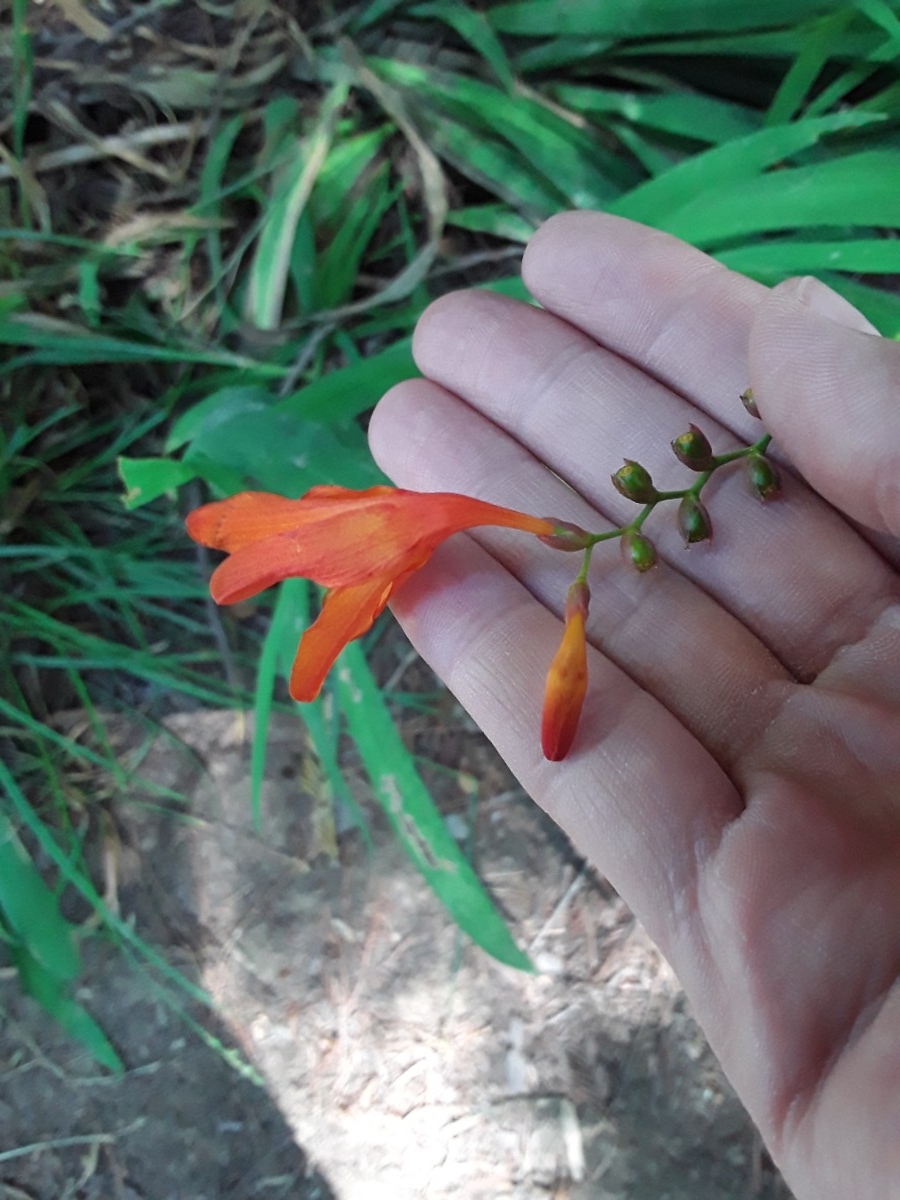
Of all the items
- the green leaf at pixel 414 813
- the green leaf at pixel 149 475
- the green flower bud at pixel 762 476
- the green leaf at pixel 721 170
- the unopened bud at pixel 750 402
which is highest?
the green leaf at pixel 721 170

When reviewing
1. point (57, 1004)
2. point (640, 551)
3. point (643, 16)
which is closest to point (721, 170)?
point (643, 16)

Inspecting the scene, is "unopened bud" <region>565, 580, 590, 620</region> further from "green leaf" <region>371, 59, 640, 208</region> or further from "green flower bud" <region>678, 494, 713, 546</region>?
"green leaf" <region>371, 59, 640, 208</region>

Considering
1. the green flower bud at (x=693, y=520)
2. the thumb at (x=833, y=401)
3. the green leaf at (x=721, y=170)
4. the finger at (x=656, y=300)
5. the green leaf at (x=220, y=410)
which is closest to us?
the thumb at (x=833, y=401)

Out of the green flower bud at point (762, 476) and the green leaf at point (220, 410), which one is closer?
the green flower bud at point (762, 476)

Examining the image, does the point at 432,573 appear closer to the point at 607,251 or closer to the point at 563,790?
the point at 563,790

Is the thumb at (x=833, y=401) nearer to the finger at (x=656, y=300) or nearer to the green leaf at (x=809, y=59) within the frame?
the finger at (x=656, y=300)

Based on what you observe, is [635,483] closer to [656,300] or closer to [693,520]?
[693,520]

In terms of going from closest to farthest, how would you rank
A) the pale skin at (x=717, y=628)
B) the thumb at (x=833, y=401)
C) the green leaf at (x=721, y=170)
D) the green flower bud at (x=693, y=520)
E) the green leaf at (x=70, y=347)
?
the pale skin at (x=717, y=628), the thumb at (x=833, y=401), the green flower bud at (x=693, y=520), the green leaf at (x=721, y=170), the green leaf at (x=70, y=347)

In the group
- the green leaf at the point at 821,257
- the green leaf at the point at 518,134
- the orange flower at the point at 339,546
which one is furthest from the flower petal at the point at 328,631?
the green leaf at the point at 518,134

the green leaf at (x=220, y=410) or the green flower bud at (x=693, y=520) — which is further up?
the green flower bud at (x=693, y=520)
